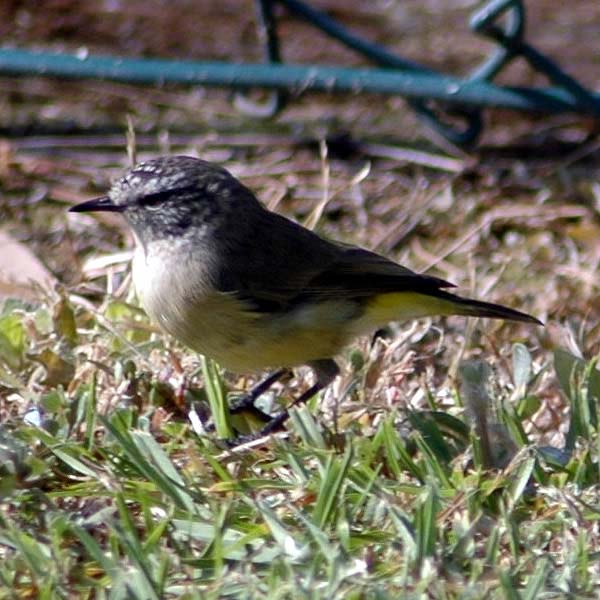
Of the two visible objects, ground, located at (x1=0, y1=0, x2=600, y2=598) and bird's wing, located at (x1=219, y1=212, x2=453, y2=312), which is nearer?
ground, located at (x1=0, y1=0, x2=600, y2=598)

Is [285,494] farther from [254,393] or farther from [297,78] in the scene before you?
[297,78]

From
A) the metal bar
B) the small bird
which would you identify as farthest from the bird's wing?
the metal bar

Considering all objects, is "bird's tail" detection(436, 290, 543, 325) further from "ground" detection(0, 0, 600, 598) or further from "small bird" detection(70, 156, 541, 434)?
"ground" detection(0, 0, 600, 598)

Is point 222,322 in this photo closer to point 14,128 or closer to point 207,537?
point 207,537

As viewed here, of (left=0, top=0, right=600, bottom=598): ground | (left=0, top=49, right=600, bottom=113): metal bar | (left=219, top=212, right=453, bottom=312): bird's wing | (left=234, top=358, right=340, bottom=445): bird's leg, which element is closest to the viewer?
(left=0, top=0, right=600, bottom=598): ground

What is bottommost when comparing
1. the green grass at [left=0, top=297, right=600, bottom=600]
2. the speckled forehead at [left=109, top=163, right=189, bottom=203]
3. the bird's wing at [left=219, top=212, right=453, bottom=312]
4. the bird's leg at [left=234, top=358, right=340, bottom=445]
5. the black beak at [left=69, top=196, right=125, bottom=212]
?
the bird's leg at [left=234, top=358, right=340, bottom=445]

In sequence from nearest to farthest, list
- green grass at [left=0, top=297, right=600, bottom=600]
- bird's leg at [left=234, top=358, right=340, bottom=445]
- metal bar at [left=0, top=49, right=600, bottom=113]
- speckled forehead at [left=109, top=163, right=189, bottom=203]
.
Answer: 1. green grass at [left=0, top=297, right=600, bottom=600]
2. bird's leg at [left=234, top=358, right=340, bottom=445]
3. speckled forehead at [left=109, top=163, right=189, bottom=203]
4. metal bar at [left=0, top=49, right=600, bottom=113]

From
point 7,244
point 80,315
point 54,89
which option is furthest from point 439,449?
point 54,89
